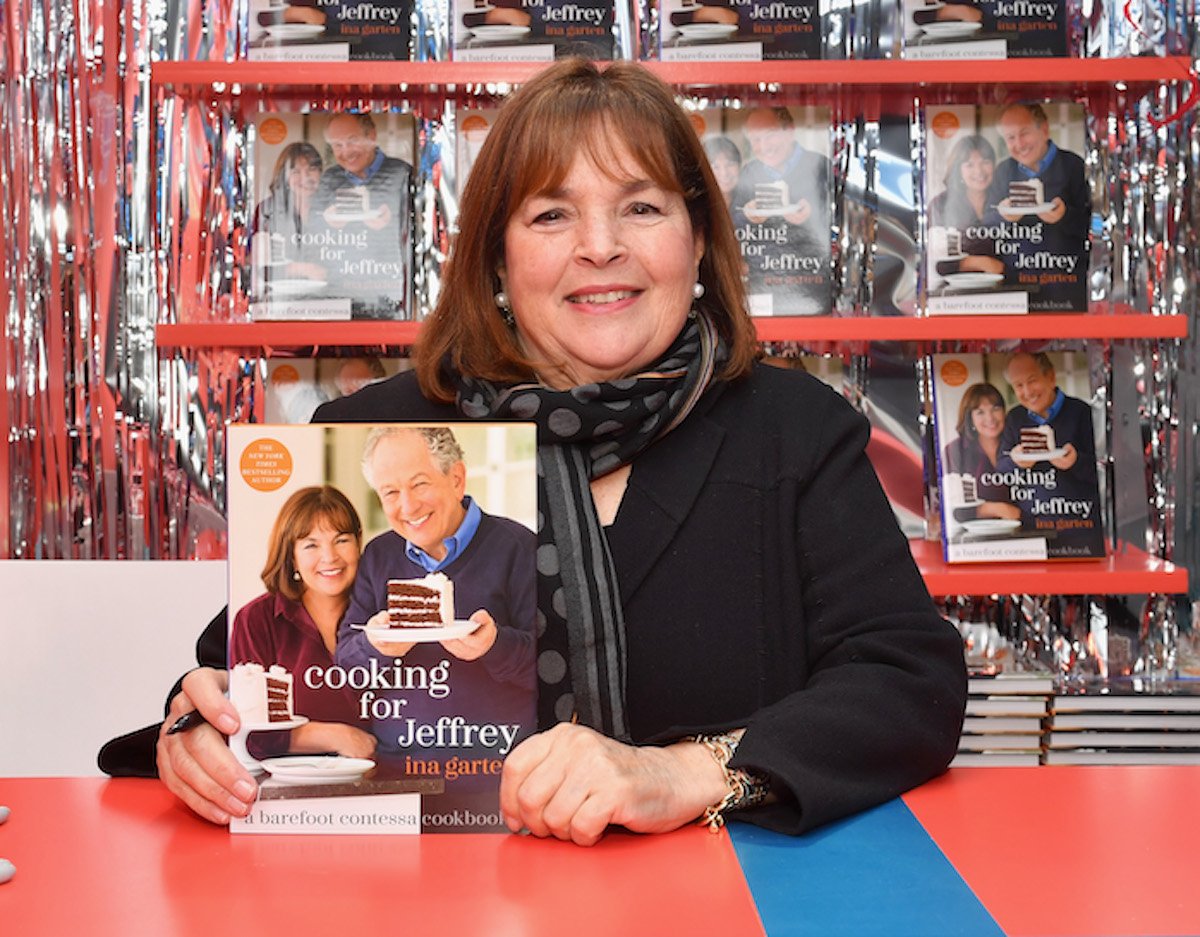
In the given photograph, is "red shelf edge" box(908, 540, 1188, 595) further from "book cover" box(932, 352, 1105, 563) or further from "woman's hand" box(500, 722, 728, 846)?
"woman's hand" box(500, 722, 728, 846)

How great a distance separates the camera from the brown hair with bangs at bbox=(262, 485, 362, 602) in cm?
115

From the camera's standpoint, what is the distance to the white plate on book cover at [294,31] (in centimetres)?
263

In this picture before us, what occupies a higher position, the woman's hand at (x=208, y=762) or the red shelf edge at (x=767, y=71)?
the red shelf edge at (x=767, y=71)

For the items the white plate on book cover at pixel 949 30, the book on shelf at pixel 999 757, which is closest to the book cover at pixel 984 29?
the white plate on book cover at pixel 949 30

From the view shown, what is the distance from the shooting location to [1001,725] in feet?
8.54

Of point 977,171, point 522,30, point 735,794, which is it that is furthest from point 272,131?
point 735,794

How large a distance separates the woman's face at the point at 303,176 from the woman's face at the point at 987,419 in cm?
Answer: 137

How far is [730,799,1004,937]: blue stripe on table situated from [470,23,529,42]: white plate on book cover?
6.07 ft

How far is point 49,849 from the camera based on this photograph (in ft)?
3.79

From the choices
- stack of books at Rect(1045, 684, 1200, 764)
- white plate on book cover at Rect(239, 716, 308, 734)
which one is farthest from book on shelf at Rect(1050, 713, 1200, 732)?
white plate on book cover at Rect(239, 716, 308, 734)

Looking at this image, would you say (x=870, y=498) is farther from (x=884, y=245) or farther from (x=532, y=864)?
(x=884, y=245)

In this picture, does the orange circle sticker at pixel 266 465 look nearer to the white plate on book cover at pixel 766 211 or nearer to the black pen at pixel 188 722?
the black pen at pixel 188 722

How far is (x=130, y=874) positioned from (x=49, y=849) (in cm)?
10

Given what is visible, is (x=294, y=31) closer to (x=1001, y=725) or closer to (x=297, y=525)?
(x=297, y=525)
